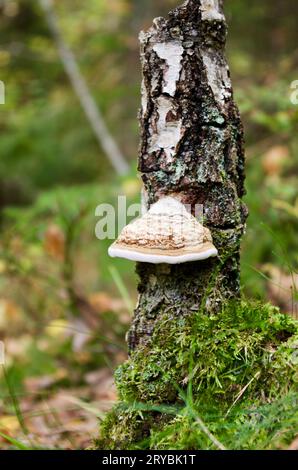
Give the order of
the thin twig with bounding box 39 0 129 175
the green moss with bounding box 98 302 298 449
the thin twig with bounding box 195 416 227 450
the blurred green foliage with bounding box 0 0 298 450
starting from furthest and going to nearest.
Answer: the thin twig with bounding box 39 0 129 175 < the blurred green foliage with bounding box 0 0 298 450 < the green moss with bounding box 98 302 298 449 < the thin twig with bounding box 195 416 227 450

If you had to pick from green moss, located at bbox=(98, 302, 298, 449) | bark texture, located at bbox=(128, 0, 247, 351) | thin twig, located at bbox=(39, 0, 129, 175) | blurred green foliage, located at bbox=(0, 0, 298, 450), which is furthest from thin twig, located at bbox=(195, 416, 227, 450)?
thin twig, located at bbox=(39, 0, 129, 175)

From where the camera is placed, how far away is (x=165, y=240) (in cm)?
184

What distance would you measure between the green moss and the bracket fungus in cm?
28

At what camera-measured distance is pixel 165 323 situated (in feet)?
6.64

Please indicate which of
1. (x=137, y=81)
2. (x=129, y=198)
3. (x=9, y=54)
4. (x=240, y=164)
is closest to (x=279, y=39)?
(x=137, y=81)

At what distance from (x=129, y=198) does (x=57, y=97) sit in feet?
30.4

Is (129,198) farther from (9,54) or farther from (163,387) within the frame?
(9,54)

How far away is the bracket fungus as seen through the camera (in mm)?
1810

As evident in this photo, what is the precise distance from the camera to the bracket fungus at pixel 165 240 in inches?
71.2

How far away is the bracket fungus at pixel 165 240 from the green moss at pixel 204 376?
0.91ft

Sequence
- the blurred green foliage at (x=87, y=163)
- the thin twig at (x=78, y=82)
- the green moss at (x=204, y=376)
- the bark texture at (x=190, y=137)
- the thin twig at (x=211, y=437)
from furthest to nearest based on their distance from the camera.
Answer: the thin twig at (x=78, y=82)
the blurred green foliage at (x=87, y=163)
the bark texture at (x=190, y=137)
the green moss at (x=204, y=376)
the thin twig at (x=211, y=437)

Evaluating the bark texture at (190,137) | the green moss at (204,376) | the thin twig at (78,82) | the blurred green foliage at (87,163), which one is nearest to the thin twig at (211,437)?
the green moss at (204,376)

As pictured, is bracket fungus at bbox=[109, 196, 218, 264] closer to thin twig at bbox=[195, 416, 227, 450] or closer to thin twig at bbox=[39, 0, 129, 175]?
thin twig at bbox=[195, 416, 227, 450]

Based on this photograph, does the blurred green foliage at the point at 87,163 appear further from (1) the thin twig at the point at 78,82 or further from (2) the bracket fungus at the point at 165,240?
(2) the bracket fungus at the point at 165,240
